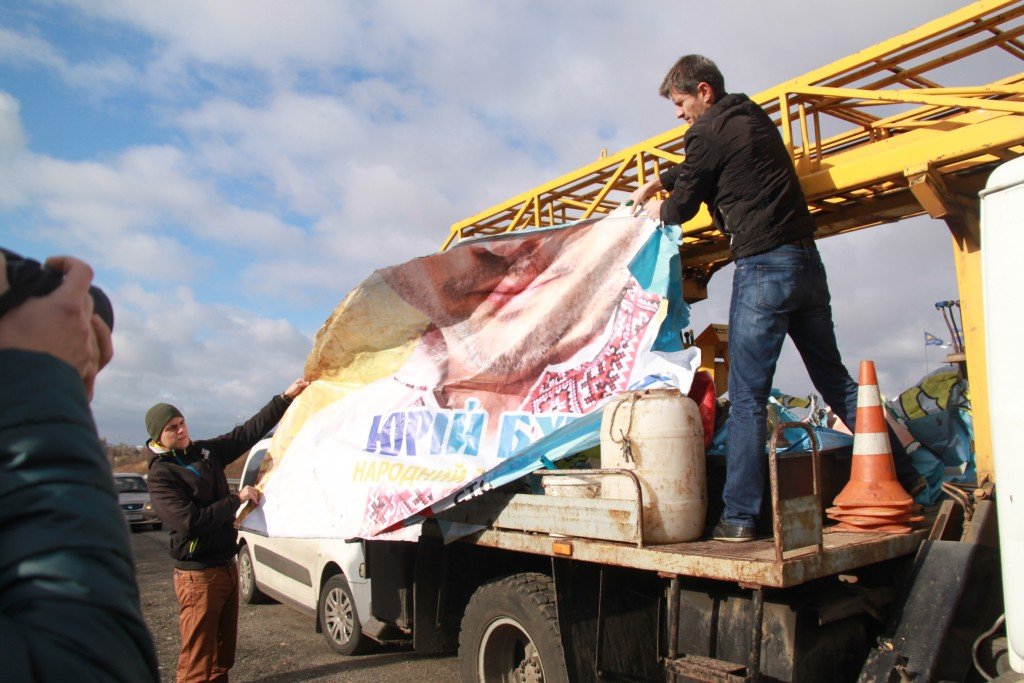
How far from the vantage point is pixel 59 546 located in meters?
0.87

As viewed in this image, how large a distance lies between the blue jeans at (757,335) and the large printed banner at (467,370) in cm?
36

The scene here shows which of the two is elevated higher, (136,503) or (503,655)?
Answer: (503,655)

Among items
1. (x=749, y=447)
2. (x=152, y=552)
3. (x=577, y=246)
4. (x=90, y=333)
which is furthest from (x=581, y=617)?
(x=152, y=552)

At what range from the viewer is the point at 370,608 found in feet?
18.6

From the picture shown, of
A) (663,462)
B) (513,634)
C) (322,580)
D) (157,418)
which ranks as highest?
(157,418)

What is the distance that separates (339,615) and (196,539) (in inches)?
93.2

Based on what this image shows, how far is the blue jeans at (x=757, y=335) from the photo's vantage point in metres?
3.24

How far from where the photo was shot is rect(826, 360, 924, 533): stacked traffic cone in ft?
10.8

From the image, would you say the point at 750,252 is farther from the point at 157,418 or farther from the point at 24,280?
the point at 157,418

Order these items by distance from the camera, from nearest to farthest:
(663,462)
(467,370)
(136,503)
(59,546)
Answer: (59,546), (663,462), (467,370), (136,503)

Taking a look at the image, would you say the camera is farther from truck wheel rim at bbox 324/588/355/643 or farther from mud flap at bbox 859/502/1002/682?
truck wheel rim at bbox 324/588/355/643

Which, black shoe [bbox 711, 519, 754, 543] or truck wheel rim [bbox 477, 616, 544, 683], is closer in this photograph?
black shoe [bbox 711, 519, 754, 543]

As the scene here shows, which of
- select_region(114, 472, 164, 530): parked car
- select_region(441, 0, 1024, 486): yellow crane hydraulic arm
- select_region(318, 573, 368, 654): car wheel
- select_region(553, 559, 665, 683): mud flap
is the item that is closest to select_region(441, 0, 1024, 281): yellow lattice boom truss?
select_region(441, 0, 1024, 486): yellow crane hydraulic arm

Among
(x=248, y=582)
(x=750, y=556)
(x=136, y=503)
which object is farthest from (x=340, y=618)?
(x=136, y=503)
